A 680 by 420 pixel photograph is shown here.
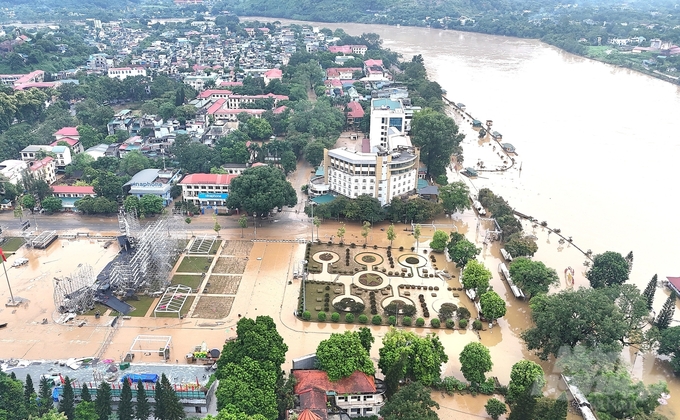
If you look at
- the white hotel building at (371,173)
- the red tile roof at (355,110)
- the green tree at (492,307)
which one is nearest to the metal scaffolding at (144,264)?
the white hotel building at (371,173)

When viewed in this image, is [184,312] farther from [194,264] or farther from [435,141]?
[435,141]

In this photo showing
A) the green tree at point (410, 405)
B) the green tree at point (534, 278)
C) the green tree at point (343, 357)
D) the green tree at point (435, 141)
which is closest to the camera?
the green tree at point (410, 405)

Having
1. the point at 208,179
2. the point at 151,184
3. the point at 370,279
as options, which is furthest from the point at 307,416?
the point at 151,184

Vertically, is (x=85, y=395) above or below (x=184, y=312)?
above

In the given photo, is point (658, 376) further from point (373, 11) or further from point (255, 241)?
point (373, 11)

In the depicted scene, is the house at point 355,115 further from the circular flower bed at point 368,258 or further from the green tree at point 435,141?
the circular flower bed at point 368,258

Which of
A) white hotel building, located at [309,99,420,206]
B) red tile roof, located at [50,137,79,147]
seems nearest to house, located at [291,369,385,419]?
white hotel building, located at [309,99,420,206]

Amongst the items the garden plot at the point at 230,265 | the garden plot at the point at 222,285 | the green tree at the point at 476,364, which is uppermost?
the green tree at the point at 476,364
